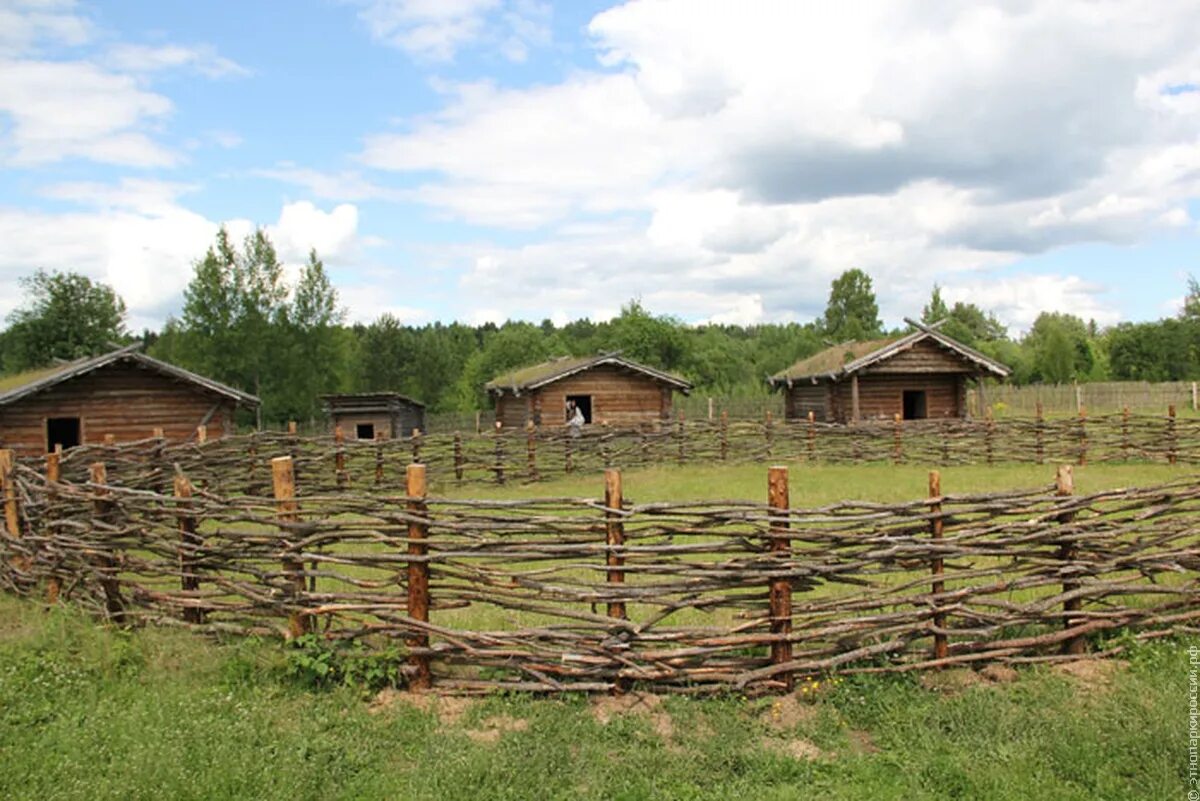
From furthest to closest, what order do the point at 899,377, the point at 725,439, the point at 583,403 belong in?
the point at 583,403
the point at 899,377
the point at 725,439

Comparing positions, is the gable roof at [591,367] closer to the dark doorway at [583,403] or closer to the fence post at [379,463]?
the dark doorway at [583,403]

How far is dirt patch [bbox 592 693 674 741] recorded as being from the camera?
4.25 m

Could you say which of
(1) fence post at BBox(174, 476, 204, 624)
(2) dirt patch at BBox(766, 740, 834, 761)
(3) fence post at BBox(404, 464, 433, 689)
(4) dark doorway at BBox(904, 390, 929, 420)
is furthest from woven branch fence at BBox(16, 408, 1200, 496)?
(2) dirt patch at BBox(766, 740, 834, 761)

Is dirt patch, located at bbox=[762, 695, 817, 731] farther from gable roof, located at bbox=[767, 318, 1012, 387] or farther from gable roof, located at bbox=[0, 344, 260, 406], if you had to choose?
gable roof, located at bbox=[767, 318, 1012, 387]

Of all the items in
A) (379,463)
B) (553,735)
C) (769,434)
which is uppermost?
(769,434)

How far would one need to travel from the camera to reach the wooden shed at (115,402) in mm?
17328

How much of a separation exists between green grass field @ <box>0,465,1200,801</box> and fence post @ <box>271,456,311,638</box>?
21cm

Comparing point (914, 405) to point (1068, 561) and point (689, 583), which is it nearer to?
point (1068, 561)

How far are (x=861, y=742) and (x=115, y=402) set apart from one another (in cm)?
1923

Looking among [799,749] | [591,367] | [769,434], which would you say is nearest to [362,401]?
[591,367]

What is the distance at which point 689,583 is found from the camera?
15.0 feet

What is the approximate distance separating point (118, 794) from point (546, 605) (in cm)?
225

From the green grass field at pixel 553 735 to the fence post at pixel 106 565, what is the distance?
1.05ft

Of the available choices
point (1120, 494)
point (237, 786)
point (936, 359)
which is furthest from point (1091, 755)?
point (936, 359)
